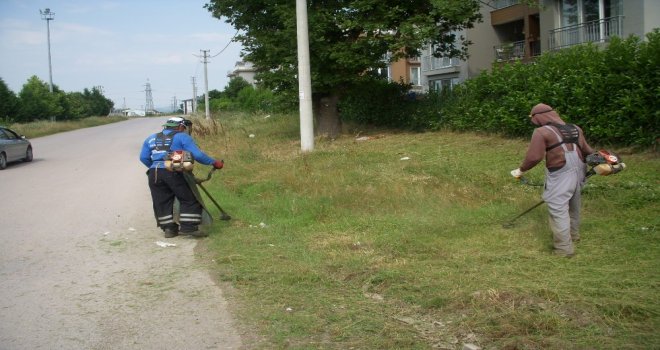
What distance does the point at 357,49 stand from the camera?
17438mm

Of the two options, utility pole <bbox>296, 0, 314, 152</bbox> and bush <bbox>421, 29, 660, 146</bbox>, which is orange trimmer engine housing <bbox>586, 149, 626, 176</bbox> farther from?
utility pole <bbox>296, 0, 314, 152</bbox>

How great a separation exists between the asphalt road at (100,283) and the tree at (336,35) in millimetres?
8079

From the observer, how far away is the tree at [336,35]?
16.6m

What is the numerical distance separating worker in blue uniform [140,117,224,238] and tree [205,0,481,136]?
9889 millimetres

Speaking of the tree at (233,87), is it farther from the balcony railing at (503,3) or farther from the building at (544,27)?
the balcony railing at (503,3)

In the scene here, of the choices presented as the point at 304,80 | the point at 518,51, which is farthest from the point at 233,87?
the point at 304,80

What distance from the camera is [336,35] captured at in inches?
730

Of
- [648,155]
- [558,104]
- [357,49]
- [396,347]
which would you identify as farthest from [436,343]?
[357,49]

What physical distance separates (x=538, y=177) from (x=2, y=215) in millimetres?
9123

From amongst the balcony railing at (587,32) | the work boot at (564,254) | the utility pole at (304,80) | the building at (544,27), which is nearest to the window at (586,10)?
the building at (544,27)

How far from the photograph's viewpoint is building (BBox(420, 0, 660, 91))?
19.8 m

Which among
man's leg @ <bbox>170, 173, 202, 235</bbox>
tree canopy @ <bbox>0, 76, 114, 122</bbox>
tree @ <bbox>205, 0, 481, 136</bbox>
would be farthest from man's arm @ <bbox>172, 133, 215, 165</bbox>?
tree canopy @ <bbox>0, 76, 114, 122</bbox>

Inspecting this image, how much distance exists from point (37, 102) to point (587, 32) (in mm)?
43993

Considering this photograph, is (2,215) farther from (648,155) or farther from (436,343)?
(648,155)
